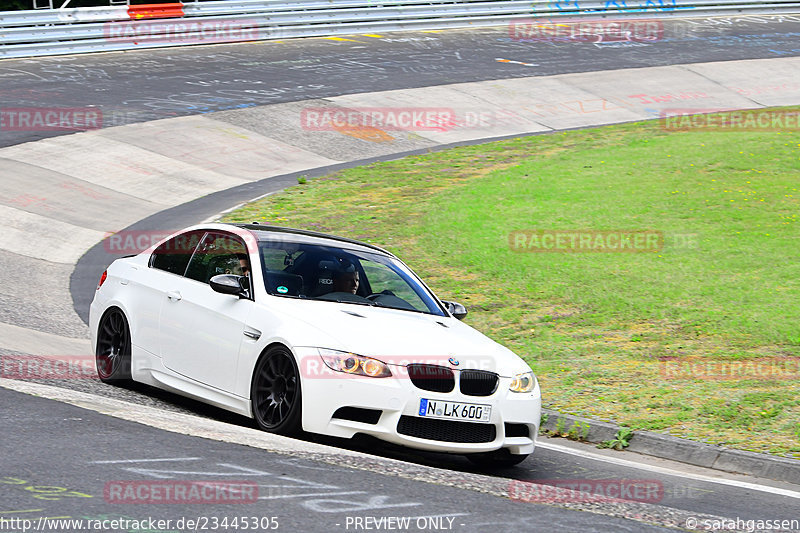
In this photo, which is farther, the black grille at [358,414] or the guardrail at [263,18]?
the guardrail at [263,18]

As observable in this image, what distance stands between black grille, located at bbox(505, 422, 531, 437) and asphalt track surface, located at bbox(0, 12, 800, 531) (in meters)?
0.37

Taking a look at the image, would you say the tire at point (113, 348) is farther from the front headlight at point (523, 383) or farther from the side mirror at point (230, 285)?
the front headlight at point (523, 383)

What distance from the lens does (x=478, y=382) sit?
7266 millimetres

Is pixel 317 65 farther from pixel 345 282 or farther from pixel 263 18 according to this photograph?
pixel 345 282

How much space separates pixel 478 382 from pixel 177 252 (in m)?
3.05

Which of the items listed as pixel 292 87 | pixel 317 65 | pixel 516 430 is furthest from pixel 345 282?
pixel 317 65

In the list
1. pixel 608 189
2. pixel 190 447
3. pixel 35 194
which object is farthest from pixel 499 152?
pixel 190 447

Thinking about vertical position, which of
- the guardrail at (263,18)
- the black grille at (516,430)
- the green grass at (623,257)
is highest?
the guardrail at (263,18)

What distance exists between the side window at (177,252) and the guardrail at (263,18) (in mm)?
20557

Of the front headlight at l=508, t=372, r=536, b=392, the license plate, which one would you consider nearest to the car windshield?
the front headlight at l=508, t=372, r=536, b=392

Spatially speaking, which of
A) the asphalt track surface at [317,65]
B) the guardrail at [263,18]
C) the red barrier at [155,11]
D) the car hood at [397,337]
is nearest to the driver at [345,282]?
the car hood at [397,337]

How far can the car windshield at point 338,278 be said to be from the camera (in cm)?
804

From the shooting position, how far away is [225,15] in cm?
3148

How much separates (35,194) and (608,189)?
9.71 m
